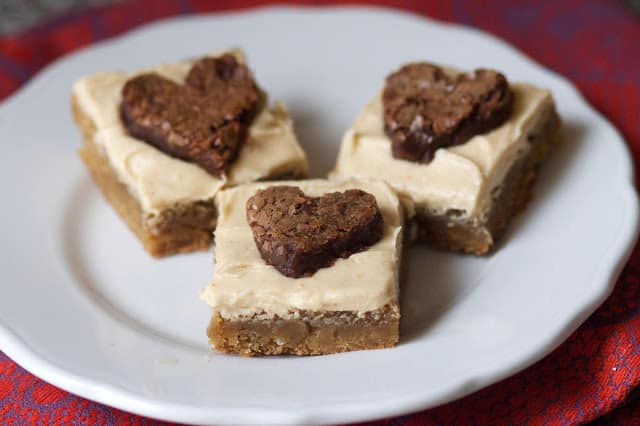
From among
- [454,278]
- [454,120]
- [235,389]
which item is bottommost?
[454,278]

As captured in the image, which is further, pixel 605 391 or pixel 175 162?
pixel 175 162

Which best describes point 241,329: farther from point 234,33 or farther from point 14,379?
point 234,33

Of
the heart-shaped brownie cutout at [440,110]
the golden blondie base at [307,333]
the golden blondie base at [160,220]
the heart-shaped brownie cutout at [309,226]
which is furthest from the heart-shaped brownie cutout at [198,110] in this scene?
the golden blondie base at [307,333]

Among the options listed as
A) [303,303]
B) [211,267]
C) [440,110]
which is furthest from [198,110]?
[303,303]

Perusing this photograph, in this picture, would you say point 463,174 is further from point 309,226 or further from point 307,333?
point 307,333

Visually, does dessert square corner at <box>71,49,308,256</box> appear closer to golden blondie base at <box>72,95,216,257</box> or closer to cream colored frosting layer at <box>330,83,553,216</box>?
golden blondie base at <box>72,95,216,257</box>

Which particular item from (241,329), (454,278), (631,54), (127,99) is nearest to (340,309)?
(241,329)
